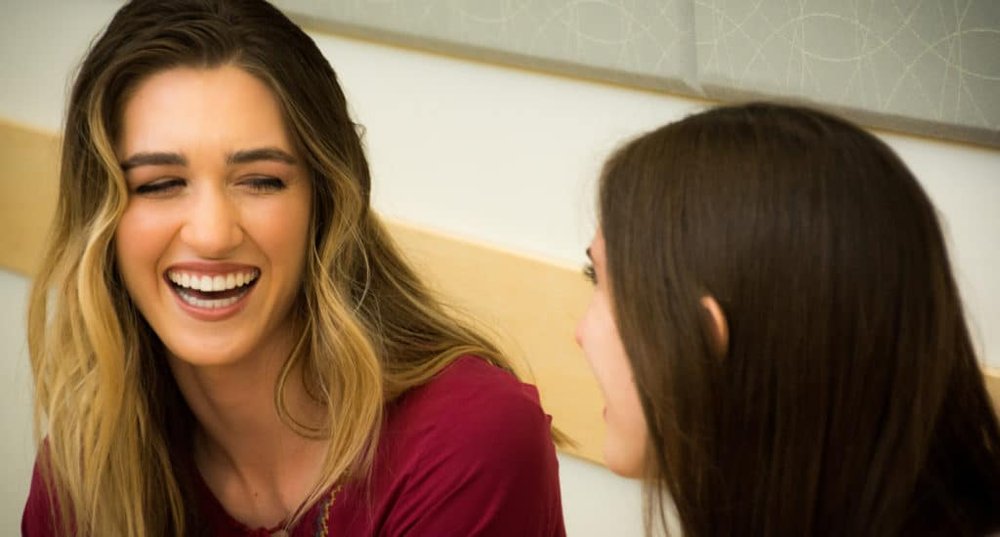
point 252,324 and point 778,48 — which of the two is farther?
point 778,48

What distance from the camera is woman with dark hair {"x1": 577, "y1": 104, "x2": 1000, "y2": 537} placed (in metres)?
1.03

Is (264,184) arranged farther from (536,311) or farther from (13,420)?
(13,420)

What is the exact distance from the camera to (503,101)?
207 cm

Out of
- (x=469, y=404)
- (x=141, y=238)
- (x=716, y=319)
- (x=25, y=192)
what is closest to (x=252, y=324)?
(x=141, y=238)

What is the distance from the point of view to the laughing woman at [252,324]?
1.53 metres

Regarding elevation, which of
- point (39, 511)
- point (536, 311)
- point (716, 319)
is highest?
point (716, 319)

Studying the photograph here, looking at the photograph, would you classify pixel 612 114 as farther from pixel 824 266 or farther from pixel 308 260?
pixel 824 266

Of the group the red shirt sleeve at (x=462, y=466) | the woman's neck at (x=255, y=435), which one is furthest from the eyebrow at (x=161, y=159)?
the red shirt sleeve at (x=462, y=466)

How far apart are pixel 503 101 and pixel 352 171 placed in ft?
1.75

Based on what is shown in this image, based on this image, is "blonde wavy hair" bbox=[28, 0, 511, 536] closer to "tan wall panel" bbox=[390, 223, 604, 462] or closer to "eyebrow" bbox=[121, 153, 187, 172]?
"eyebrow" bbox=[121, 153, 187, 172]

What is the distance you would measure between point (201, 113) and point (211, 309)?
0.21 meters

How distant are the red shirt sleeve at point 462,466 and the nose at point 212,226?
0.27 m

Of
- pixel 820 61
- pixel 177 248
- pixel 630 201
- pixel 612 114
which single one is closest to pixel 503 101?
pixel 612 114

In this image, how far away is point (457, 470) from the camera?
155 cm
